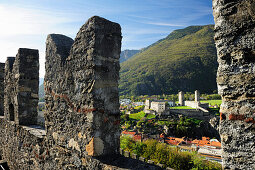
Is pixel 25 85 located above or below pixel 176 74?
below

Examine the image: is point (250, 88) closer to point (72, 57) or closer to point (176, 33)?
point (72, 57)

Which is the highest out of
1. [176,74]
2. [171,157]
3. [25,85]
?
[176,74]

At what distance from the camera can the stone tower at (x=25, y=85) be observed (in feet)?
16.1

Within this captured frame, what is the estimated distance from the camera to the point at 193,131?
146 ft

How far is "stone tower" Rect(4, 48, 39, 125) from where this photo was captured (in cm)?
492

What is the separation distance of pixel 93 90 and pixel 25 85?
341cm

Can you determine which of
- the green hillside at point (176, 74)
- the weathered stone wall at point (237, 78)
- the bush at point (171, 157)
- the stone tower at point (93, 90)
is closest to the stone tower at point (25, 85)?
the stone tower at point (93, 90)

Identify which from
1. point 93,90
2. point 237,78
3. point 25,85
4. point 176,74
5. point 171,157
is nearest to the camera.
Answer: point 237,78

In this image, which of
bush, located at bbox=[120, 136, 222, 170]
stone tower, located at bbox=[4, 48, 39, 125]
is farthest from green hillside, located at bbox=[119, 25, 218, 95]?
stone tower, located at bbox=[4, 48, 39, 125]

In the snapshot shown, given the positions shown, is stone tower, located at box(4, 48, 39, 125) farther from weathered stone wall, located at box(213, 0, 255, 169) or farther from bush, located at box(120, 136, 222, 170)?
bush, located at box(120, 136, 222, 170)

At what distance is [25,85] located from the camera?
197 inches

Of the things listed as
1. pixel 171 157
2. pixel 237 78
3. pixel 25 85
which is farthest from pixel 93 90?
pixel 171 157

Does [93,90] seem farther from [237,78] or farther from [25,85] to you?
[25,85]

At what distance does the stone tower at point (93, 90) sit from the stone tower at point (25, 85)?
8.32 ft
